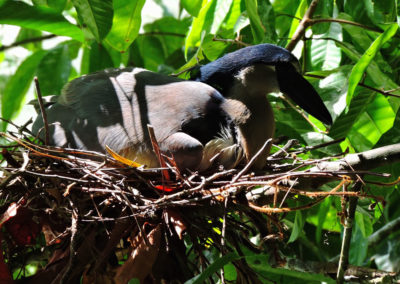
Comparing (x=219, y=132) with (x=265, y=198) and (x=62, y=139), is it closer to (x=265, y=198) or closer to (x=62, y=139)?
(x=265, y=198)

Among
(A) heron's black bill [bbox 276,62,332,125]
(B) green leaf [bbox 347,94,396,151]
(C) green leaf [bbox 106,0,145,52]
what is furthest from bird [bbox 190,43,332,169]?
(C) green leaf [bbox 106,0,145,52]

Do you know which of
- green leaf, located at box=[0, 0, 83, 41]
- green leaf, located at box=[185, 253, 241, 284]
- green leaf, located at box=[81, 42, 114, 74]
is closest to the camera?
green leaf, located at box=[185, 253, 241, 284]

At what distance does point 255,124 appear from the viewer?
210 centimetres

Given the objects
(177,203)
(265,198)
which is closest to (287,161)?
(265,198)

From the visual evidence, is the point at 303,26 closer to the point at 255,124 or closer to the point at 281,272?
the point at 255,124

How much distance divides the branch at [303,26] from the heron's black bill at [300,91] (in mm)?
227

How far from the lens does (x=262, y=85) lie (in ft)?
7.14

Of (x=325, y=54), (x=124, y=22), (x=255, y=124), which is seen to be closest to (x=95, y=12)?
(x=124, y=22)

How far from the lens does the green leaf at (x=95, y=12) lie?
79.4 inches

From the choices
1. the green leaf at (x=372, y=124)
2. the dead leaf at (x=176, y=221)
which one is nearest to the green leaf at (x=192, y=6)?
the green leaf at (x=372, y=124)

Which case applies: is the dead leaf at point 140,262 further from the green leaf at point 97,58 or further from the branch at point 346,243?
the green leaf at point 97,58

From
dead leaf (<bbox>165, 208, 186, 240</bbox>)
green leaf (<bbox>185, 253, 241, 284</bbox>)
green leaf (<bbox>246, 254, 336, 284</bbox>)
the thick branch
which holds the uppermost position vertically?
the thick branch

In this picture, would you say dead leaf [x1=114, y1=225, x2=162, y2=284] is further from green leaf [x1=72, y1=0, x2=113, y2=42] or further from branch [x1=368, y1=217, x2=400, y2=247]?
branch [x1=368, y1=217, x2=400, y2=247]

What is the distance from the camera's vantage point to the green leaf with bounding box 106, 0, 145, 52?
220cm
